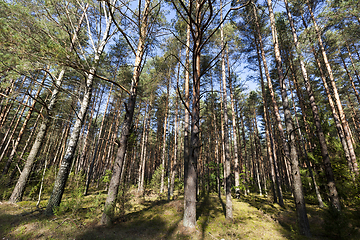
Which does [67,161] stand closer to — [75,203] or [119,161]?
[75,203]

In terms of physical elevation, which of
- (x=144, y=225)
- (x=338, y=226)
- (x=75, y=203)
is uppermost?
(x=75, y=203)

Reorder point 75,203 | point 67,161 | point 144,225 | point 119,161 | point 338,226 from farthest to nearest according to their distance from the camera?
point 67,161, point 144,225, point 75,203, point 119,161, point 338,226

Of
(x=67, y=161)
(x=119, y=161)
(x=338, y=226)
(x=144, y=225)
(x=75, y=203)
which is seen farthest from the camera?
(x=67, y=161)

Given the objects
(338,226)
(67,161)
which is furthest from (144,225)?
(338,226)

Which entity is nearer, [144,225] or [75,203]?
[75,203]

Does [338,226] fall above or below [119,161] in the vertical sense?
below

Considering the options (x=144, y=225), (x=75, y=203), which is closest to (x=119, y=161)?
(x=75, y=203)

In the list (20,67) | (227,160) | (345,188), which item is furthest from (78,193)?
(345,188)

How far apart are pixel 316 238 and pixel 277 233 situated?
140 cm

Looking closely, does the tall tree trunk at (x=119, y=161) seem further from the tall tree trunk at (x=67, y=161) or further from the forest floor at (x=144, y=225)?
the tall tree trunk at (x=67, y=161)

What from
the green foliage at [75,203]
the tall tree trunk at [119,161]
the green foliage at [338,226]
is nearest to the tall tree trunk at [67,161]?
the green foliage at [75,203]

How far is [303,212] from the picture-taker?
6016mm

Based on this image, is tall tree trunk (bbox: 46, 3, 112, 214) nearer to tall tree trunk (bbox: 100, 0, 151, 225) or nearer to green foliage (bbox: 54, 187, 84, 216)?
green foliage (bbox: 54, 187, 84, 216)

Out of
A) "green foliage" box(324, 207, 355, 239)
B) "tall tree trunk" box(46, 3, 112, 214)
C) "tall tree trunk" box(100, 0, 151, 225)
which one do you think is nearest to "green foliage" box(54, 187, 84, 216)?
"tall tree trunk" box(46, 3, 112, 214)
